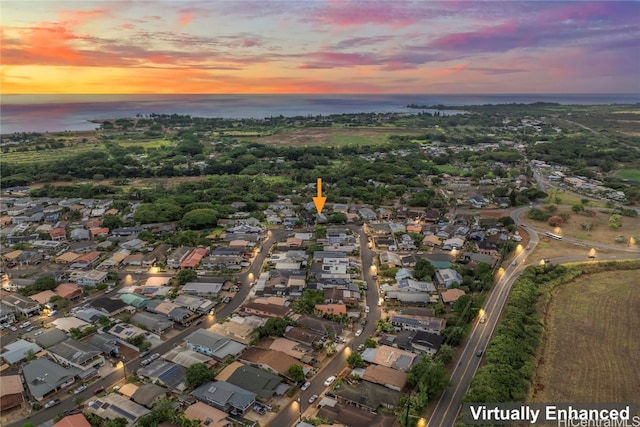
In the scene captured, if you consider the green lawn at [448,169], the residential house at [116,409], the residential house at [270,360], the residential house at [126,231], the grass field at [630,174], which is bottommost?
the residential house at [116,409]

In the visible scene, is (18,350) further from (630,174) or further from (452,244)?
(630,174)

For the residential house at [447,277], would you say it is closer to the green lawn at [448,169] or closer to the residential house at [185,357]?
the residential house at [185,357]

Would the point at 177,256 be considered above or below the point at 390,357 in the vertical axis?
above

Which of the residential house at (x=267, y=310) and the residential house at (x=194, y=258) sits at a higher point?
the residential house at (x=194, y=258)

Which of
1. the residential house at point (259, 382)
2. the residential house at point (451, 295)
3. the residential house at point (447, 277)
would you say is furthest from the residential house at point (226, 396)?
the residential house at point (447, 277)

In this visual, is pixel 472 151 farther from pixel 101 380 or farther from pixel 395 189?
pixel 101 380

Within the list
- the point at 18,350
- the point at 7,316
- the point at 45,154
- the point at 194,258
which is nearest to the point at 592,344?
the point at 194,258

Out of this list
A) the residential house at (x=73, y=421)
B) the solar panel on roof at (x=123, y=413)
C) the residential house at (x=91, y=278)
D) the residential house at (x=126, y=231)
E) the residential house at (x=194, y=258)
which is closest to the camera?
the residential house at (x=73, y=421)
